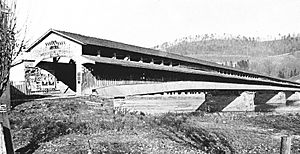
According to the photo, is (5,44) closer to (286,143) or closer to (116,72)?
(286,143)

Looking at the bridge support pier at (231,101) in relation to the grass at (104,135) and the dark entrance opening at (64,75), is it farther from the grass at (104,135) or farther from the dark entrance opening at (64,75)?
the grass at (104,135)

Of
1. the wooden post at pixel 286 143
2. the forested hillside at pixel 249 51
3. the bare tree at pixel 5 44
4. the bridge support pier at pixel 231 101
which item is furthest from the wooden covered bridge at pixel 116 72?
the forested hillside at pixel 249 51

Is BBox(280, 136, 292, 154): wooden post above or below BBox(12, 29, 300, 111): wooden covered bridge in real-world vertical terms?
below

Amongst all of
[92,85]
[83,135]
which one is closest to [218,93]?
[92,85]

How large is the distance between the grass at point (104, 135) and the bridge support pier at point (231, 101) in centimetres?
1547

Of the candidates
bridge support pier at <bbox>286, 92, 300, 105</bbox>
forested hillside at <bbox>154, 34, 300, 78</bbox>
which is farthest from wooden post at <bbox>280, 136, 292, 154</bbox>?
forested hillside at <bbox>154, 34, 300, 78</bbox>

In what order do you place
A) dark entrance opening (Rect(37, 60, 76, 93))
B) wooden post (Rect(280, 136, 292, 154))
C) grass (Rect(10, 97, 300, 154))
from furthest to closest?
dark entrance opening (Rect(37, 60, 76, 93)) → grass (Rect(10, 97, 300, 154)) → wooden post (Rect(280, 136, 292, 154))

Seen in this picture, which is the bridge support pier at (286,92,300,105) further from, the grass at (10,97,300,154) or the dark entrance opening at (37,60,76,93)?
the dark entrance opening at (37,60,76,93)

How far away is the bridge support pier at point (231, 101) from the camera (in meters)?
31.1

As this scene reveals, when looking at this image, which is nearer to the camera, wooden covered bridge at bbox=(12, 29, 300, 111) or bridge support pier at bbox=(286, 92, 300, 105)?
wooden covered bridge at bbox=(12, 29, 300, 111)

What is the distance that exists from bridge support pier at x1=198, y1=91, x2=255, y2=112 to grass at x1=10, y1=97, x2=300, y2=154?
15472 mm

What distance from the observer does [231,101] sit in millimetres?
32656

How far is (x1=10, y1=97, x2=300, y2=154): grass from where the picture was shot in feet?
29.6

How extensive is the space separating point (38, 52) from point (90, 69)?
4.51 m
